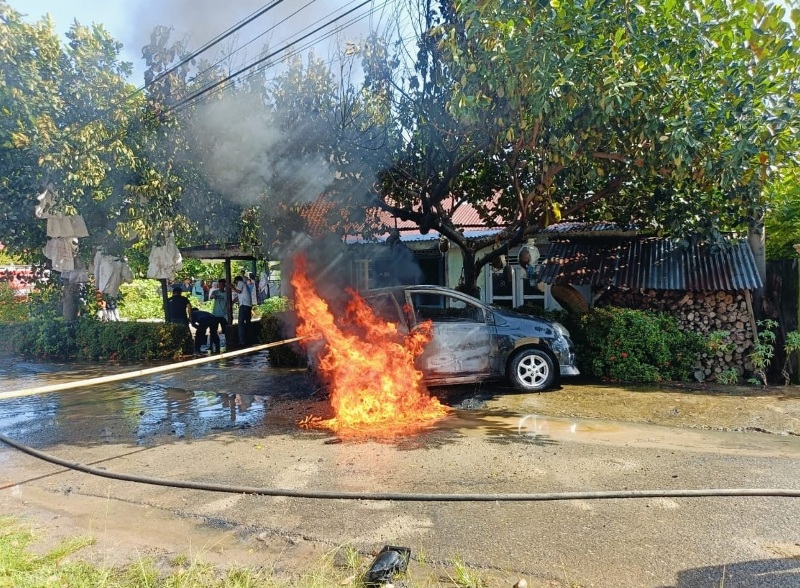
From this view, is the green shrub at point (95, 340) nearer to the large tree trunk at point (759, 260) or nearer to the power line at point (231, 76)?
the power line at point (231, 76)

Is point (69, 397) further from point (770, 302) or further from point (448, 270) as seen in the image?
point (770, 302)

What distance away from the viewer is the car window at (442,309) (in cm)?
799

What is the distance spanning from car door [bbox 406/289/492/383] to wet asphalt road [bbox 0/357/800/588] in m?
0.52

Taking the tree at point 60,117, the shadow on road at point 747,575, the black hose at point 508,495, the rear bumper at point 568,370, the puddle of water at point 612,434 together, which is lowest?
the shadow on road at point 747,575

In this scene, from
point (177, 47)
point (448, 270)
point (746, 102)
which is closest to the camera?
point (746, 102)

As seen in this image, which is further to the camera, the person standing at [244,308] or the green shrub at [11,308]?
the green shrub at [11,308]

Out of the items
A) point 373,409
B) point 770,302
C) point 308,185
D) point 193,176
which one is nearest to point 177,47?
point 193,176

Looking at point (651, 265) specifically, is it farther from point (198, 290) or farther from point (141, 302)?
point (198, 290)

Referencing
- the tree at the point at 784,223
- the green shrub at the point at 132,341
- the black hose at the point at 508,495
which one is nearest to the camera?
the black hose at the point at 508,495

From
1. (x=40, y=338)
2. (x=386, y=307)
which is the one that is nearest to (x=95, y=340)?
(x=40, y=338)

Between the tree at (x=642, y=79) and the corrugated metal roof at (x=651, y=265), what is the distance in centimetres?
188

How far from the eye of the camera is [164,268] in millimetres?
12250

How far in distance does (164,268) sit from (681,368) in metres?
10.3

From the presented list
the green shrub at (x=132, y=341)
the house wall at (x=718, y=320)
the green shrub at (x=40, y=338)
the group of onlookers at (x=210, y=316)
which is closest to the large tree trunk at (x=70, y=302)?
the green shrub at (x=40, y=338)
